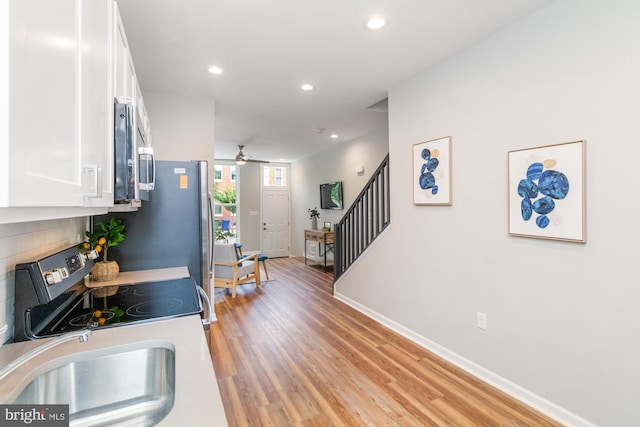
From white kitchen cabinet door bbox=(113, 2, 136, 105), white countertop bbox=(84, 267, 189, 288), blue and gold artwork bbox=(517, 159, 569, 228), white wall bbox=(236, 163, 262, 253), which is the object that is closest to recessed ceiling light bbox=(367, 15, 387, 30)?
blue and gold artwork bbox=(517, 159, 569, 228)

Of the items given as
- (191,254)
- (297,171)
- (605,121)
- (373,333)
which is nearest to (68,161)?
(191,254)

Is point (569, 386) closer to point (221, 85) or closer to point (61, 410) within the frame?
point (61, 410)

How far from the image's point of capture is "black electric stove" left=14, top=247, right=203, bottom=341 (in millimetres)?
1163

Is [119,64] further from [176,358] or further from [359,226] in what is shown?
Result: [359,226]

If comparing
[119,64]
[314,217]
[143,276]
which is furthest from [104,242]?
[314,217]

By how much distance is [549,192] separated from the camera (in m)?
1.93

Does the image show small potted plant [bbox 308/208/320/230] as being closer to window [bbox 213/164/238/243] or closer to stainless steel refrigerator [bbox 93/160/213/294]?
window [bbox 213/164/238/243]

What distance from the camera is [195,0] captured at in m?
1.86

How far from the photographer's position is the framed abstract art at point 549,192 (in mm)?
1806

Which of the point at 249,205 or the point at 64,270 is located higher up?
the point at 249,205

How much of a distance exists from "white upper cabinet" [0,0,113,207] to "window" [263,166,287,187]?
288 inches

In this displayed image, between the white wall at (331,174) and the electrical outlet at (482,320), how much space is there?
10.3ft

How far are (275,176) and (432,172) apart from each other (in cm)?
613

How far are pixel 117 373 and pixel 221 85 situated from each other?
9.28ft
